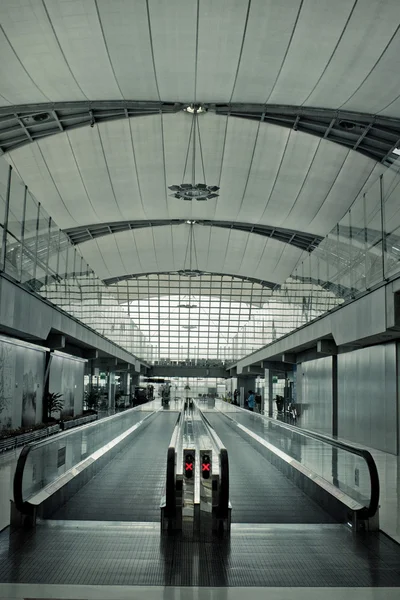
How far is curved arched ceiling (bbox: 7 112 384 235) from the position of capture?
3616 cm

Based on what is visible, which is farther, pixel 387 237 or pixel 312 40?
pixel 312 40

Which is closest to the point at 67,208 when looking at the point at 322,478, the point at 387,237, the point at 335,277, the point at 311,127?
the point at 311,127

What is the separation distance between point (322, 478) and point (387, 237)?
7186 millimetres

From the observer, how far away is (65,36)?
24.7 metres

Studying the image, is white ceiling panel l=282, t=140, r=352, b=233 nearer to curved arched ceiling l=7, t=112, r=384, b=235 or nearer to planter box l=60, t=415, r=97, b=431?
curved arched ceiling l=7, t=112, r=384, b=235

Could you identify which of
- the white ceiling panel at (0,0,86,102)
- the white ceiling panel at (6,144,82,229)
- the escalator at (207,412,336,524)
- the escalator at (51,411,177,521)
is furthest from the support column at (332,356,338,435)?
the white ceiling panel at (6,144,82,229)

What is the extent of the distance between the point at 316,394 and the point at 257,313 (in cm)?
1775

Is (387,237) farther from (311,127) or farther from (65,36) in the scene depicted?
(311,127)

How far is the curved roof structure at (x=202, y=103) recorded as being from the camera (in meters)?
23.7

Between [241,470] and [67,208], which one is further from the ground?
[67,208]

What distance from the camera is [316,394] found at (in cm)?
3250

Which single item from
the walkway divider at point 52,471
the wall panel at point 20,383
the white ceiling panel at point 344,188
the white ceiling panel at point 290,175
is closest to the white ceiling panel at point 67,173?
the white ceiling panel at point 290,175

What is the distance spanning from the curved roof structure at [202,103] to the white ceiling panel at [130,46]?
8 cm

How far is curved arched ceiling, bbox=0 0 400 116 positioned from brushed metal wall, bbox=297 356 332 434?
1274 centimetres
